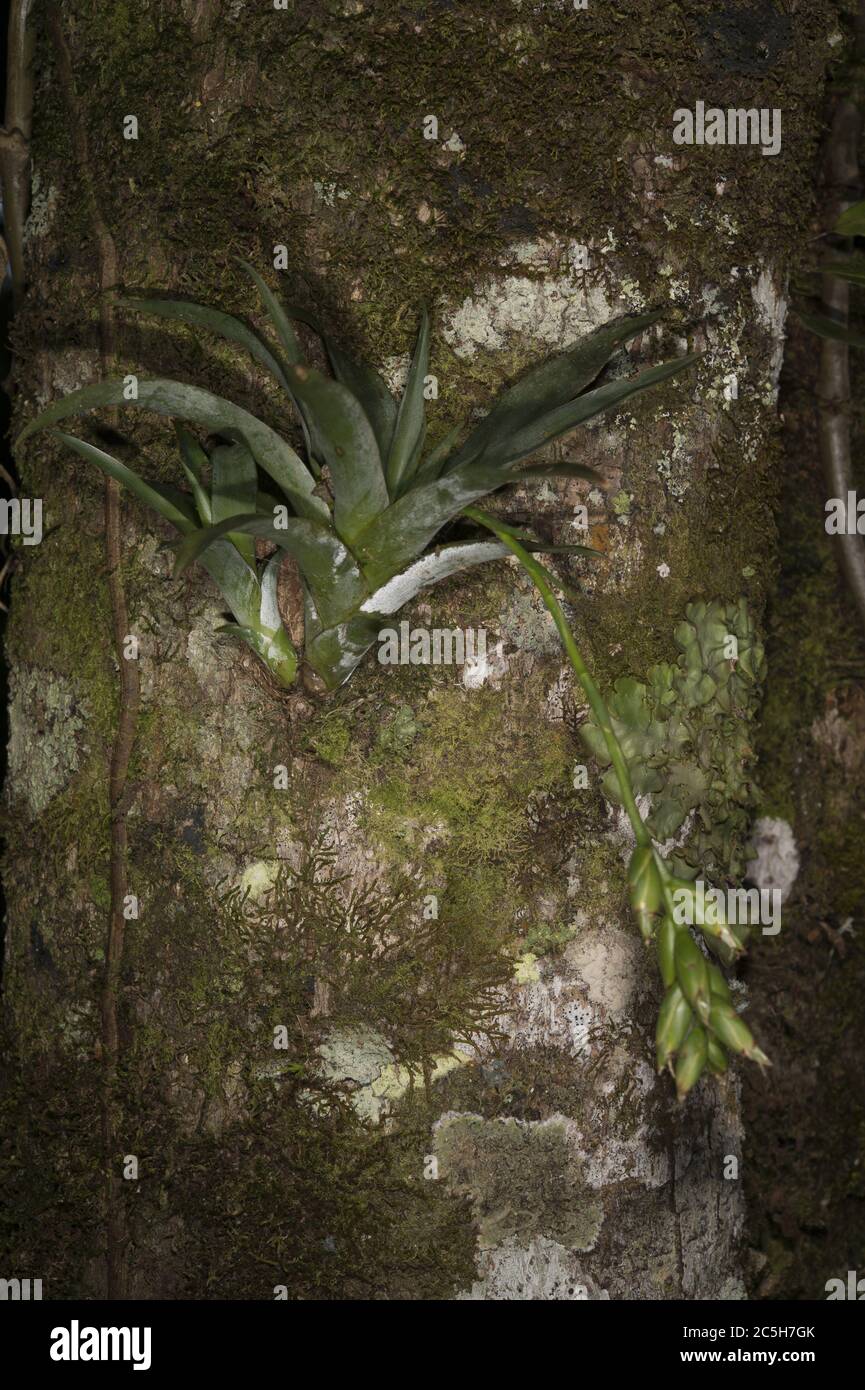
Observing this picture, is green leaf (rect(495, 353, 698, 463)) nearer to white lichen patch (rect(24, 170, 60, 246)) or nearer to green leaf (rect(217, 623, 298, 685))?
green leaf (rect(217, 623, 298, 685))

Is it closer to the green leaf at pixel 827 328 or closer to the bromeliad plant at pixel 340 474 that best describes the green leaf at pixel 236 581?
the bromeliad plant at pixel 340 474

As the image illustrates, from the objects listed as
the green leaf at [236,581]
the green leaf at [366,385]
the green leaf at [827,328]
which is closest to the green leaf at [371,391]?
the green leaf at [366,385]

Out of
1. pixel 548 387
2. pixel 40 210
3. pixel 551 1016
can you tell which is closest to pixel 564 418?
pixel 548 387

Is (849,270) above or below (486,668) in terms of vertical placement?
above

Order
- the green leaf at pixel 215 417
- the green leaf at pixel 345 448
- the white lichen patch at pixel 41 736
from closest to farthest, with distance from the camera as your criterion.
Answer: the green leaf at pixel 345 448
the green leaf at pixel 215 417
the white lichen patch at pixel 41 736

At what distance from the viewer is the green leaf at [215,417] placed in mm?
1329

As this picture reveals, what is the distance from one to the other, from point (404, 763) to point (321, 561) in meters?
0.28

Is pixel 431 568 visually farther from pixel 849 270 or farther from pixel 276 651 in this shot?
pixel 849 270

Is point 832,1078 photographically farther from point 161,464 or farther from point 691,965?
point 161,464

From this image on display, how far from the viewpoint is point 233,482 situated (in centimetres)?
137

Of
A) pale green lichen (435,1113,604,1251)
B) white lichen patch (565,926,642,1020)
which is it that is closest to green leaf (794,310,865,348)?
white lichen patch (565,926,642,1020)

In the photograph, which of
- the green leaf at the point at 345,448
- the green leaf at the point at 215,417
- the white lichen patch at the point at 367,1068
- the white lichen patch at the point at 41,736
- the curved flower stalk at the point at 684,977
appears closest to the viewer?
the curved flower stalk at the point at 684,977

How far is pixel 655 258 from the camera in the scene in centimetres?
151

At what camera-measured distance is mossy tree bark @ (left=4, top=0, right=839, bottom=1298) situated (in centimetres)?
146
